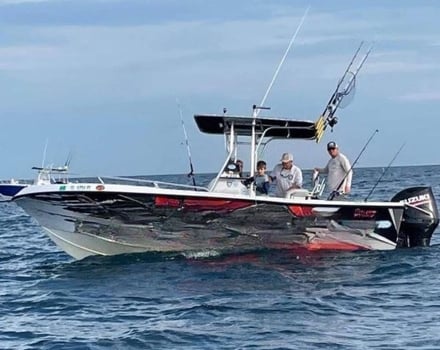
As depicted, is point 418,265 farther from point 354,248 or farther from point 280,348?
point 280,348

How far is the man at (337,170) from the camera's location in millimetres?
15508

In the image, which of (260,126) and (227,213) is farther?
(260,126)

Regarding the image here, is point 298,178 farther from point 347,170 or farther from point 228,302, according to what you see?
point 228,302

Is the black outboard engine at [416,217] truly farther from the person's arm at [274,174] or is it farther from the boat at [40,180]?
the boat at [40,180]

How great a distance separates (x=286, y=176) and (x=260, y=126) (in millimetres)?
904

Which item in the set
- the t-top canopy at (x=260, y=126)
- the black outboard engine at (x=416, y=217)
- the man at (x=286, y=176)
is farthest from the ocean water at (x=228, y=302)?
the t-top canopy at (x=260, y=126)

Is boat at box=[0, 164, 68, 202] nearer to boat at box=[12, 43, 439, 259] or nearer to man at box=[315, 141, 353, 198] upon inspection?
boat at box=[12, 43, 439, 259]

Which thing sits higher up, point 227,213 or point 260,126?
point 260,126


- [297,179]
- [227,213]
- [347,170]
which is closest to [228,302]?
[227,213]

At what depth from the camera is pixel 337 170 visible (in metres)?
15.6

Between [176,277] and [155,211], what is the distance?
5.04ft

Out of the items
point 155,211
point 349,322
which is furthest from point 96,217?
point 349,322

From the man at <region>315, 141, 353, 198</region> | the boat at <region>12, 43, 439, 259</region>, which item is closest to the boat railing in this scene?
the boat at <region>12, 43, 439, 259</region>

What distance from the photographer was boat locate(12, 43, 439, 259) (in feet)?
46.4
